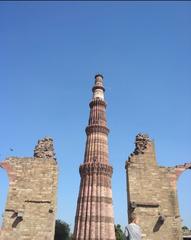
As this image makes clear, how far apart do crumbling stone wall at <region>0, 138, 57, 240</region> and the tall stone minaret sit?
1.43 m

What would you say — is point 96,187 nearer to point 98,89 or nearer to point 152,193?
point 152,193

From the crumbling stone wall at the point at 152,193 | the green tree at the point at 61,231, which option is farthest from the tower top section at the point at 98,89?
the green tree at the point at 61,231

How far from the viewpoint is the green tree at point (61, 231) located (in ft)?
104

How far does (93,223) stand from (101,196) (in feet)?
4.20

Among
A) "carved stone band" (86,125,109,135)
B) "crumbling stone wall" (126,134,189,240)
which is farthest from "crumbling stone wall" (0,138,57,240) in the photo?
"crumbling stone wall" (126,134,189,240)

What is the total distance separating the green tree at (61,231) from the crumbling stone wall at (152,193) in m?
21.9

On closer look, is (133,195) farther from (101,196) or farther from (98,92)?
(98,92)

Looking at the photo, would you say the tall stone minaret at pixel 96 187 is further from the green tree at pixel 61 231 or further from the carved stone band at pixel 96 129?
the green tree at pixel 61 231

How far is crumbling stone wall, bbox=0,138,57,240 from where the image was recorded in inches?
461

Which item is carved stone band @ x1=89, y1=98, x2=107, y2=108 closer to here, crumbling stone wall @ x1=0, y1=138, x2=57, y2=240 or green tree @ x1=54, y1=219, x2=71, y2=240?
crumbling stone wall @ x1=0, y1=138, x2=57, y2=240

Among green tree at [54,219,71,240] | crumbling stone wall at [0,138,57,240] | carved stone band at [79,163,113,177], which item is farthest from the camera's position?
green tree at [54,219,71,240]

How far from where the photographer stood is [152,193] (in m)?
12.7

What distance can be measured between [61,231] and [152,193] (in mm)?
22690

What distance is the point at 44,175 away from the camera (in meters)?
12.9
